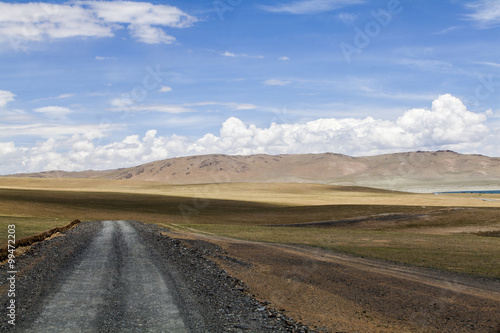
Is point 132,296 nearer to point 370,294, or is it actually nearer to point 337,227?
point 370,294

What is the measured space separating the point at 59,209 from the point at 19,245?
136 ft

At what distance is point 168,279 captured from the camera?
578 inches

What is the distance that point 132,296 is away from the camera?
40.4ft

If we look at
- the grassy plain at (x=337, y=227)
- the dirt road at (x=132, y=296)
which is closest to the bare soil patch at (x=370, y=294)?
the dirt road at (x=132, y=296)

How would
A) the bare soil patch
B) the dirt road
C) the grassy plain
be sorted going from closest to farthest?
the dirt road, the bare soil patch, the grassy plain

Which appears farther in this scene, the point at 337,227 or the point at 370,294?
the point at 337,227

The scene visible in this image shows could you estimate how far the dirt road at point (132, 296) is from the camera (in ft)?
32.1

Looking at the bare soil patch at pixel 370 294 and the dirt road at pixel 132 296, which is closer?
the dirt road at pixel 132 296

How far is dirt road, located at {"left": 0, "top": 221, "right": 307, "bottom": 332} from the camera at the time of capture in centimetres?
977

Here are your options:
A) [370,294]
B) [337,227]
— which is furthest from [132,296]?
[337,227]

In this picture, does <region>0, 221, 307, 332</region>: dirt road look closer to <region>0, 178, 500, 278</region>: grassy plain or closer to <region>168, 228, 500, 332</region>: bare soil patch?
<region>168, 228, 500, 332</region>: bare soil patch

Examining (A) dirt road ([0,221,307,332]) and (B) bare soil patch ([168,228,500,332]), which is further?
(B) bare soil patch ([168,228,500,332])

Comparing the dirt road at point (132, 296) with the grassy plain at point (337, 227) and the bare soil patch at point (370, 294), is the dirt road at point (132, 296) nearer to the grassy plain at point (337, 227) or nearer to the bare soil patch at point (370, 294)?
the bare soil patch at point (370, 294)

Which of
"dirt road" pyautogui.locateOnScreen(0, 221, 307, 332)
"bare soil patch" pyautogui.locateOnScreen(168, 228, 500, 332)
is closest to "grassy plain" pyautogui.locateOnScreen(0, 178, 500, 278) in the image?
"bare soil patch" pyautogui.locateOnScreen(168, 228, 500, 332)
